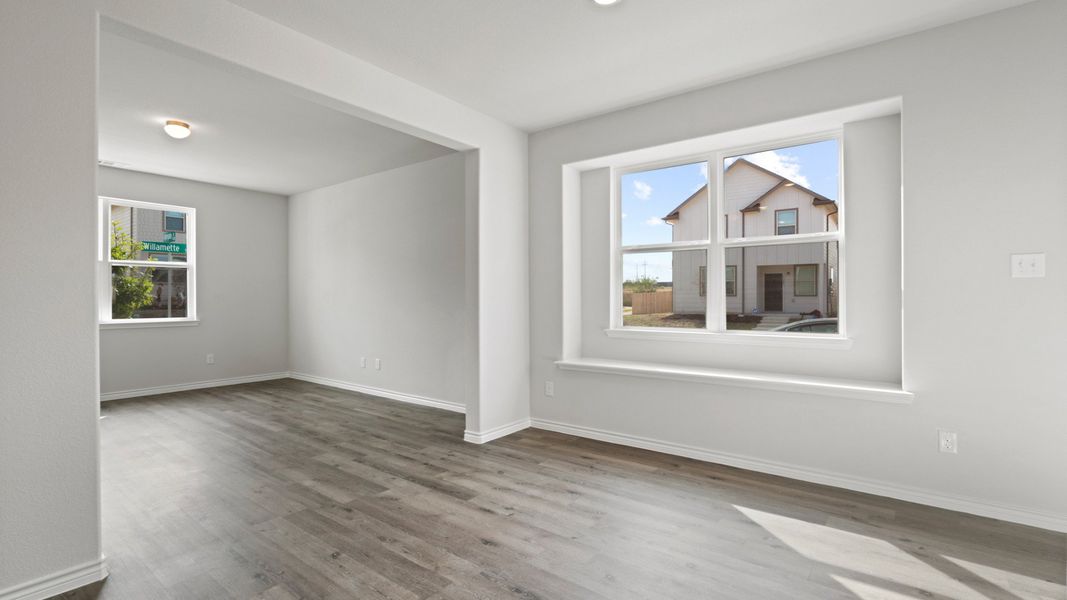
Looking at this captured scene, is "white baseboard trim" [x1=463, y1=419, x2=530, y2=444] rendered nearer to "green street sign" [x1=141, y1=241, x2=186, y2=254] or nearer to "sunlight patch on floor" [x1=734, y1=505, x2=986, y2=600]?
"sunlight patch on floor" [x1=734, y1=505, x2=986, y2=600]

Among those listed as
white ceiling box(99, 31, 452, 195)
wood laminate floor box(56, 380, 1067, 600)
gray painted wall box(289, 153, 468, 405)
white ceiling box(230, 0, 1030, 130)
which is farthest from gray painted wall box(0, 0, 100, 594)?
gray painted wall box(289, 153, 468, 405)

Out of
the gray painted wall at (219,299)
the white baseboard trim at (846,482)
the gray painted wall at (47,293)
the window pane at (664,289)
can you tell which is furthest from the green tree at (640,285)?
the gray painted wall at (219,299)

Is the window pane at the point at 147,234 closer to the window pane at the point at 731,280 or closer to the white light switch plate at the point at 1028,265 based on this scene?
the window pane at the point at 731,280

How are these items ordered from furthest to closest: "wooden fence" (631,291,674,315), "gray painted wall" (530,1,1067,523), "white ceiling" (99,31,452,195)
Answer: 1. "wooden fence" (631,291,674,315)
2. "white ceiling" (99,31,452,195)
3. "gray painted wall" (530,1,1067,523)

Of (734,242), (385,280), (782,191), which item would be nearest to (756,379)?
(734,242)

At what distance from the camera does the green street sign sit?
6.16 m

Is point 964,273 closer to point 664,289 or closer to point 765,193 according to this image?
point 765,193

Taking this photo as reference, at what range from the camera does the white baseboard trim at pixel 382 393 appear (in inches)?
214

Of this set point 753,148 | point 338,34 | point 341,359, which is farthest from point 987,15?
point 341,359

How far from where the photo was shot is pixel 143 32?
225cm

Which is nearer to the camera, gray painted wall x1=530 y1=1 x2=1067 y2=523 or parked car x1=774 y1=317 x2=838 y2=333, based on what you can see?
gray painted wall x1=530 y1=1 x2=1067 y2=523

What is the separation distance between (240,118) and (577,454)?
12.5ft

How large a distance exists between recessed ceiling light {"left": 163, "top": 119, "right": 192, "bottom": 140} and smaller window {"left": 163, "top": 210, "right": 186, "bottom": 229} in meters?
2.32

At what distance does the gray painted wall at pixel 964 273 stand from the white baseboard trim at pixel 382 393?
3026 mm
